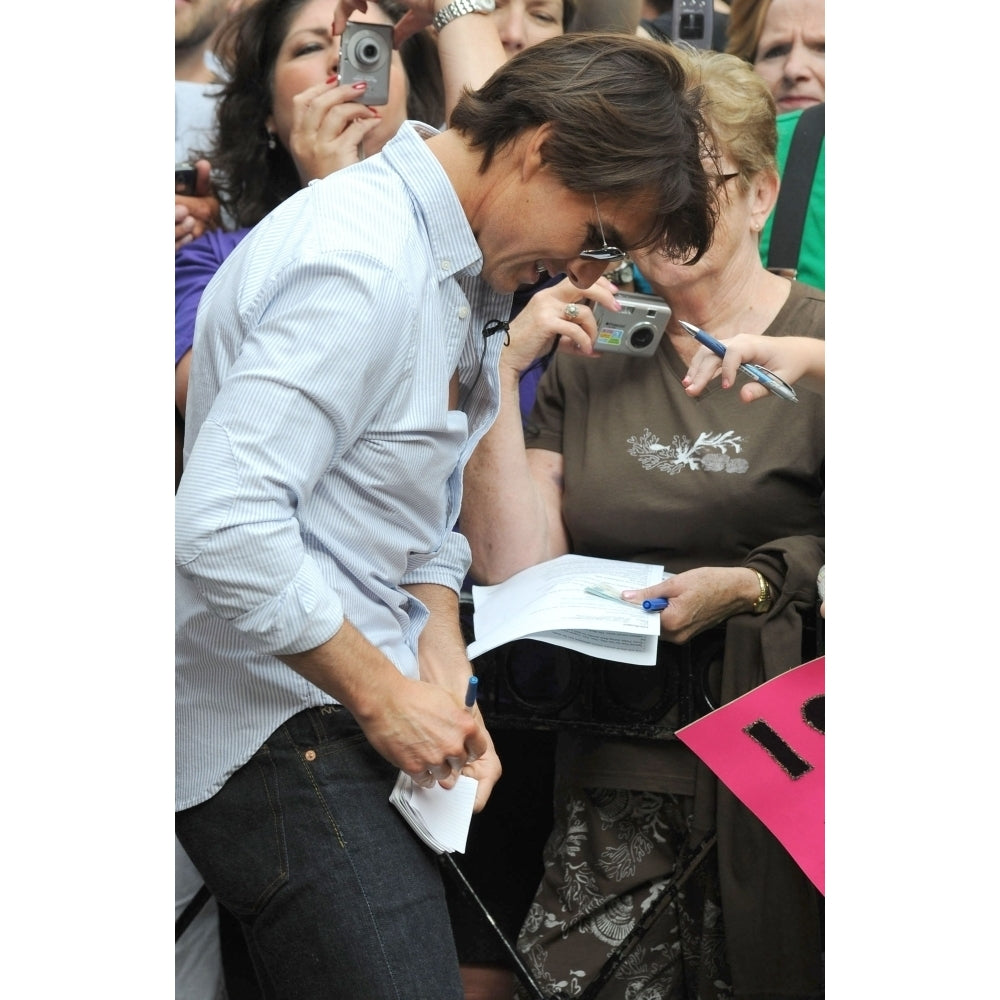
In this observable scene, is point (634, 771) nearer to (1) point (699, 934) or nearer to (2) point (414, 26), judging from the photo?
(1) point (699, 934)

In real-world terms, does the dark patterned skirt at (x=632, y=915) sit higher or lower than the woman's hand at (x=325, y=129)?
lower

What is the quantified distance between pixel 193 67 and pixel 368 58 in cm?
41

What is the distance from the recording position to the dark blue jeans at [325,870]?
1119 millimetres

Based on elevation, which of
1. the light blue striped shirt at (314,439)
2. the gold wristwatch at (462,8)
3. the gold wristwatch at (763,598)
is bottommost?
the gold wristwatch at (763,598)

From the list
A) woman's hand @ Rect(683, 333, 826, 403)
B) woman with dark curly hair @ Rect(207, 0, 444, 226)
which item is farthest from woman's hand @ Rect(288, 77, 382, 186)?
woman's hand @ Rect(683, 333, 826, 403)

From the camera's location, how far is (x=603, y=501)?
1.86 meters

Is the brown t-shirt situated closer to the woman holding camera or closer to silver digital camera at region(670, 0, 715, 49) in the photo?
the woman holding camera

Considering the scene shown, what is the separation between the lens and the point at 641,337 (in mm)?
1927

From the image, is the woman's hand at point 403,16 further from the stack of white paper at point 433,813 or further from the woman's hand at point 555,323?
the stack of white paper at point 433,813

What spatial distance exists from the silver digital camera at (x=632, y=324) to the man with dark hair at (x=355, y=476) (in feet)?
1.92

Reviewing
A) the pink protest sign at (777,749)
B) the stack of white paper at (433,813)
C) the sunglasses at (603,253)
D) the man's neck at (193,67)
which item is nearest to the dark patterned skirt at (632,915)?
the pink protest sign at (777,749)

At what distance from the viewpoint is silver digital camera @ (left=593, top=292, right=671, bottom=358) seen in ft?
6.24

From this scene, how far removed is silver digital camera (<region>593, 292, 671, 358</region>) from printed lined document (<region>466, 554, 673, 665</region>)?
0.37 m
